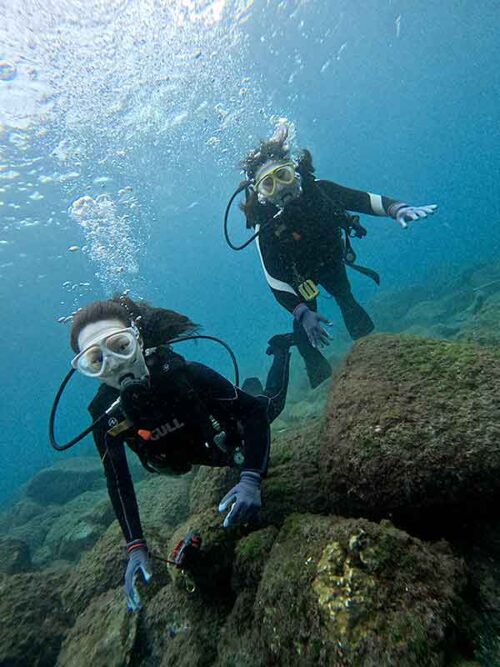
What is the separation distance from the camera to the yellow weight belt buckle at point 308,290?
17.9 ft

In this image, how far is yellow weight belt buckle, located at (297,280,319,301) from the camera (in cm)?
545

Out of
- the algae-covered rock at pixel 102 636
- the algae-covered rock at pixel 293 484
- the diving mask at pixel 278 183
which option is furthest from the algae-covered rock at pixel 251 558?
the diving mask at pixel 278 183

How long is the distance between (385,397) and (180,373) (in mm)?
1699

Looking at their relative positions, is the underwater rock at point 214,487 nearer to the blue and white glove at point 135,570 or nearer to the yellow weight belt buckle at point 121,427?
the blue and white glove at point 135,570

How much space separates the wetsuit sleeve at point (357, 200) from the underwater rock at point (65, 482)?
1376 centimetres

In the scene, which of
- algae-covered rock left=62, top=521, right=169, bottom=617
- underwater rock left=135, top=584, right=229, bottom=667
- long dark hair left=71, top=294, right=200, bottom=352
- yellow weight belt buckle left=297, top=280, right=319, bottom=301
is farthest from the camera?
yellow weight belt buckle left=297, top=280, right=319, bottom=301

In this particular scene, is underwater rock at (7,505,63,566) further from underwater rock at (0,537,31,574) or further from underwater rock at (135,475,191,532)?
underwater rock at (135,475,191,532)

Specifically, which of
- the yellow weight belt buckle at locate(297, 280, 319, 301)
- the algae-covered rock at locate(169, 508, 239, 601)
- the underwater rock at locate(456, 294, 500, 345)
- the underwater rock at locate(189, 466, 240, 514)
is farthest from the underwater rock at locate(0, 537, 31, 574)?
the underwater rock at locate(456, 294, 500, 345)

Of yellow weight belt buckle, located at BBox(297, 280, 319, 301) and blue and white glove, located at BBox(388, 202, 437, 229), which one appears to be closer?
blue and white glove, located at BBox(388, 202, 437, 229)

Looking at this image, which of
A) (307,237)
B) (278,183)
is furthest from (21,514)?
(278,183)

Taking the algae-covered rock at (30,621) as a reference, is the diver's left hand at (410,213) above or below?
above

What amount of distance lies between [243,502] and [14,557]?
22.2 feet

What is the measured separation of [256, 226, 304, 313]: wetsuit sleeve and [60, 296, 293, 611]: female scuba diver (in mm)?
2368

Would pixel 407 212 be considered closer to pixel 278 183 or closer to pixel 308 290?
pixel 308 290
